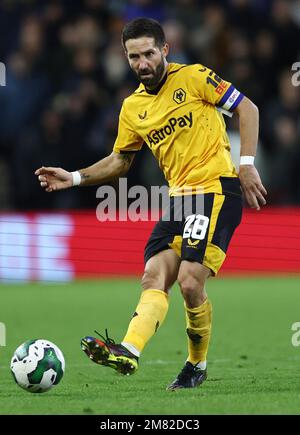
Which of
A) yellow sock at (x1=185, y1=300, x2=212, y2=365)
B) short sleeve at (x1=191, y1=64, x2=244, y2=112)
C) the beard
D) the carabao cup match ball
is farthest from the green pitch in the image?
the beard

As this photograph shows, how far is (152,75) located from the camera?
7.22 meters

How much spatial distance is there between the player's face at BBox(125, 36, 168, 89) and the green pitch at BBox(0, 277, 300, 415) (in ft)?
6.63

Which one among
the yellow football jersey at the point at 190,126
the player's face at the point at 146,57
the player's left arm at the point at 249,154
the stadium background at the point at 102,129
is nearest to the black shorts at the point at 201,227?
the yellow football jersey at the point at 190,126

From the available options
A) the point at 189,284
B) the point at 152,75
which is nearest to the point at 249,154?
the point at 152,75

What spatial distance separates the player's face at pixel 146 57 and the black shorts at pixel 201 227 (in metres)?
0.82

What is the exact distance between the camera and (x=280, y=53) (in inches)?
683

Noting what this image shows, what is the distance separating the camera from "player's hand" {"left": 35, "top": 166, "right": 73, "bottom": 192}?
294 inches

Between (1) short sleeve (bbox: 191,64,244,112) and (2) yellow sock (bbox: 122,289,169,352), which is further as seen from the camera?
(1) short sleeve (bbox: 191,64,244,112)

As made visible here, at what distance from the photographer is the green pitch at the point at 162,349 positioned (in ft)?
21.0

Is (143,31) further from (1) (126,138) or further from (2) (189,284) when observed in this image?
(2) (189,284)

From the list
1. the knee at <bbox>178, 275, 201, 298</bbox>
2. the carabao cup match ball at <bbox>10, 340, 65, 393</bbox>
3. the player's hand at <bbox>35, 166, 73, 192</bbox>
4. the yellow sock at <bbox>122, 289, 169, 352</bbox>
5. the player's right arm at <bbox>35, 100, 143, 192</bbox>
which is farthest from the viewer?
the player's right arm at <bbox>35, 100, 143, 192</bbox>

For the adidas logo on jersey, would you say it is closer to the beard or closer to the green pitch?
the beard
